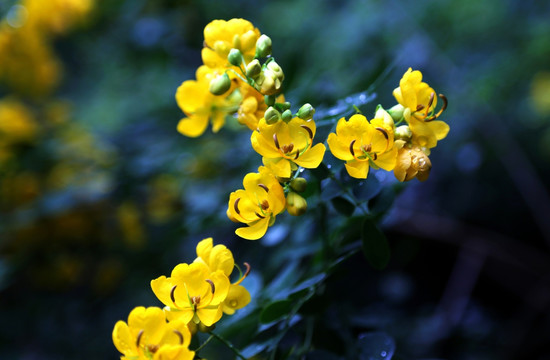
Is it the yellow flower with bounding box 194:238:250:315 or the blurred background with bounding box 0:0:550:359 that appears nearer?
the yellow flower with bounding box 194:238:250:315

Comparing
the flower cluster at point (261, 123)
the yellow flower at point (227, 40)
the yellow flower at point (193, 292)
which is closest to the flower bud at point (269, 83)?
the flower cluster at point (261, 123)

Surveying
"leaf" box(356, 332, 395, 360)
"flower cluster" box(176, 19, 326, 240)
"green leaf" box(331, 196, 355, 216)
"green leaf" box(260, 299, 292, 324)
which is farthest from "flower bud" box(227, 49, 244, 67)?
"leaf" box(356, 332, 395, 360)

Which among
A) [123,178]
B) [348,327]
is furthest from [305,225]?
[123,178]

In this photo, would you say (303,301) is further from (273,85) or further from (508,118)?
(508,118)

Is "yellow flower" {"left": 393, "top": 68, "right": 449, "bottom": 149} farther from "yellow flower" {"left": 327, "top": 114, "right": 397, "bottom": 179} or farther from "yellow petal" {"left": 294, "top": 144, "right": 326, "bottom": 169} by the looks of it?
"yellow petal" {"left": 294, "top": 144, "right": 326, "bottom": 169}

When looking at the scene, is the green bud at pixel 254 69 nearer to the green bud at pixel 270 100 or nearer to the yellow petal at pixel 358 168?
the green bud at pixel 270 100

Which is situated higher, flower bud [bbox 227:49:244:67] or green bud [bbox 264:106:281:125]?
flower bud [bbox 227:49:244:67]

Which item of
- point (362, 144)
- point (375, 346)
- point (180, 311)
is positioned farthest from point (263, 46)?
point (375, 346)
